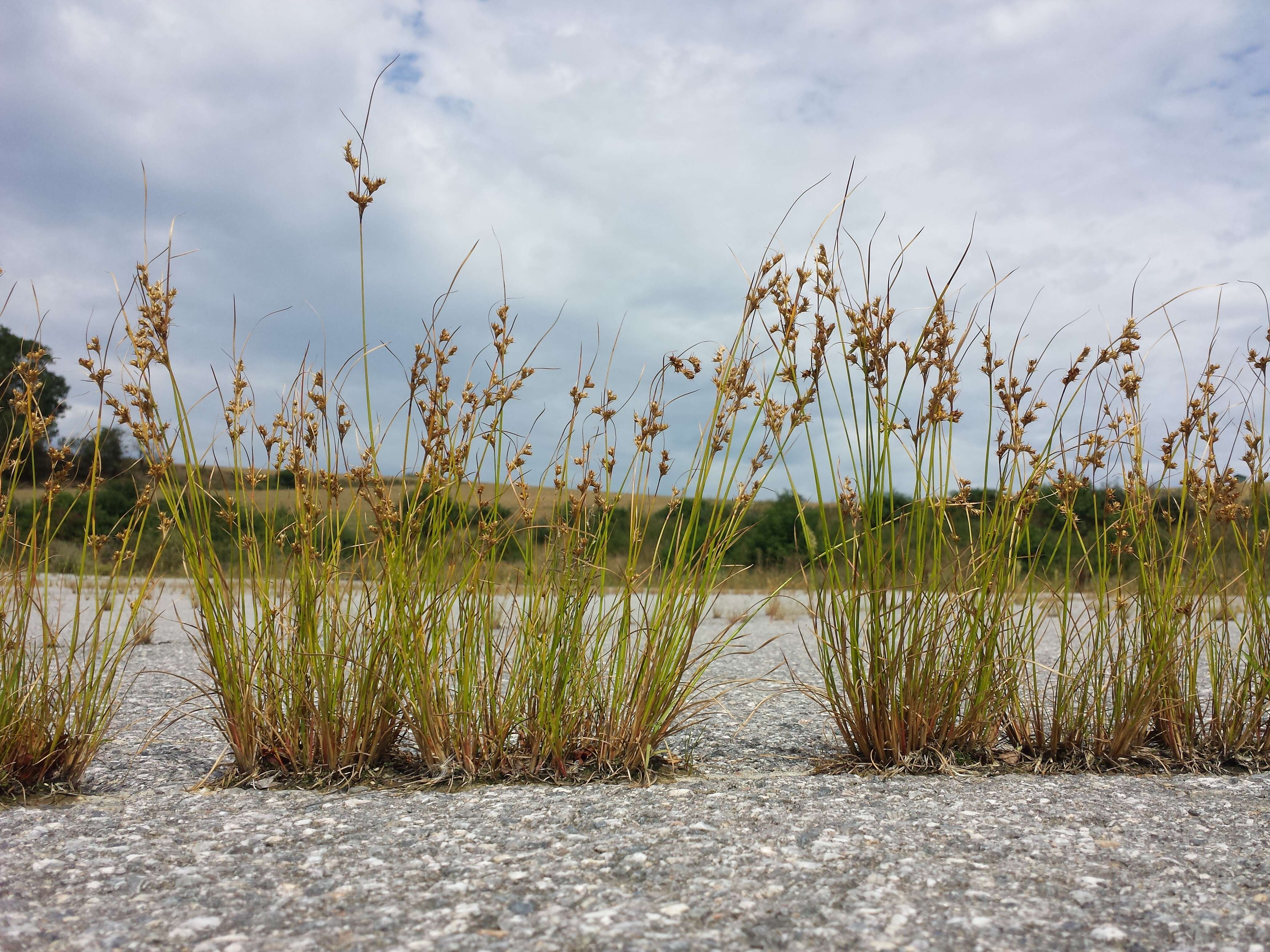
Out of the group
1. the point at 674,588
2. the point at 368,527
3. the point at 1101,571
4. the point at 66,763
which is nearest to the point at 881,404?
the point at 674,588

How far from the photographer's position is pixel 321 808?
7.60 ft

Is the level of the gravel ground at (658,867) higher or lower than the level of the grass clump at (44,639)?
lower

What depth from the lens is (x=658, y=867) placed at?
1887mm

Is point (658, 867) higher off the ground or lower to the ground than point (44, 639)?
lower

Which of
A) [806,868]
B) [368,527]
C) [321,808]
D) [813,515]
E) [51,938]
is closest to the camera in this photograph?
[51,938]

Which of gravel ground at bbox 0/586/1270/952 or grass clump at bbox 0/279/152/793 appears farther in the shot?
grass clump at bbox 0/279/152/793

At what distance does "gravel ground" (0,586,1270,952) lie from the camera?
5.32 ft

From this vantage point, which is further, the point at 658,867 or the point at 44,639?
the point at 44,639

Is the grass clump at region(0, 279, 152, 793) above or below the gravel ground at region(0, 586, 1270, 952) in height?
above

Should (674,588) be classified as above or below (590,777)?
above

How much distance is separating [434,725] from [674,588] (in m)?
0.82

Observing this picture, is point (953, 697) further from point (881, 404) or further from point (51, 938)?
point (51, 938)

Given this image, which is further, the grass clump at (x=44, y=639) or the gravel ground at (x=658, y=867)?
the grass clump at (x=44, y=639)

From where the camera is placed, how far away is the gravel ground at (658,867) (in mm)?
1623
